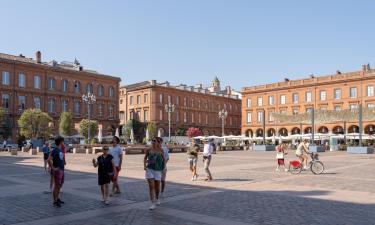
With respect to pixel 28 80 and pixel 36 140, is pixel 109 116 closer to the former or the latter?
pixel 28 80

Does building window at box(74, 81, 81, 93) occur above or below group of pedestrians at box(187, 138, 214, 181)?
above

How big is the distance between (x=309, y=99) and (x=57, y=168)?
68034mm

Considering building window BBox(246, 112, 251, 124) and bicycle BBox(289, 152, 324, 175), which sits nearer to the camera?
bicycle BBox(289, 152, 324, 175)

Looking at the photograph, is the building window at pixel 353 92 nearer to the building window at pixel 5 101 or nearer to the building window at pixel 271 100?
the building window at pixel 271 100

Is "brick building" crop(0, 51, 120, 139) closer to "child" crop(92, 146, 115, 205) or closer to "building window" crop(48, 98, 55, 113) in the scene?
"building window" crop(48, 98, 55, 113)

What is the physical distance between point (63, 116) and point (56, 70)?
1369 cm

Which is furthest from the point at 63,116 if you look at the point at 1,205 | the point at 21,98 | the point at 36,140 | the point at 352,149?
the point at 1,205

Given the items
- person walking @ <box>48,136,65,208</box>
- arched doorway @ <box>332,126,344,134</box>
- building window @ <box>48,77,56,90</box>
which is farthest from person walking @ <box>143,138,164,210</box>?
arched doorway @ <box>332,126,344,134</box>

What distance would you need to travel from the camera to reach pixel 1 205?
9.73 meters

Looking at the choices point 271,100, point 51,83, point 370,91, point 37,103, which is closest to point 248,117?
point 271,100

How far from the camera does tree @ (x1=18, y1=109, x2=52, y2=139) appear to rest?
4747cm

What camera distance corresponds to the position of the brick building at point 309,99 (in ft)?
215

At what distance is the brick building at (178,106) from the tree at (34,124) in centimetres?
2972

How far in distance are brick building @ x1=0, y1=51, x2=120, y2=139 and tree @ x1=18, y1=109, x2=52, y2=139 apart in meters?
10.4
